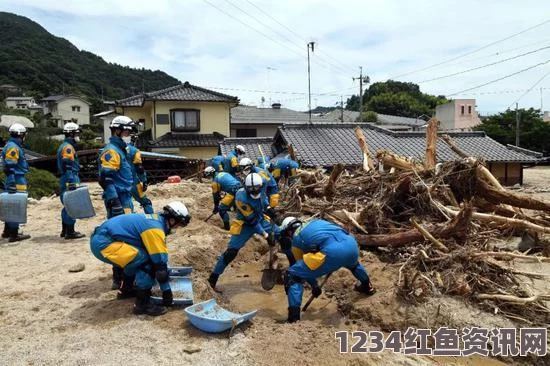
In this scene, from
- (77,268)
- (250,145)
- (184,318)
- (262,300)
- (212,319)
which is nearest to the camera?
(212,319)

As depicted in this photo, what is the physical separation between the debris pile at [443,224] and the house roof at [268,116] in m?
20.2

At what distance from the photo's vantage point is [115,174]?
600 cm

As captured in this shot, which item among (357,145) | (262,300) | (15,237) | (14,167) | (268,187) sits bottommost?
(262,300)

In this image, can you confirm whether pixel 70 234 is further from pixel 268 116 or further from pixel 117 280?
pixel 268 116

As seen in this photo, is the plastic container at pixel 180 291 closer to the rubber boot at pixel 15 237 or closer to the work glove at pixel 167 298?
the work glove at pixel 167 298

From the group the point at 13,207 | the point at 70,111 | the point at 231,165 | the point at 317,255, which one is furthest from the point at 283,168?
the point at 70,111

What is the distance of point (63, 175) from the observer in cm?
713

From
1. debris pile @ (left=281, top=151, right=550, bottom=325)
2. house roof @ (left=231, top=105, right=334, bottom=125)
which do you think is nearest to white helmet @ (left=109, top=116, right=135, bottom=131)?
debris pile @ (left=281, top=151, right=550, bottom=325)

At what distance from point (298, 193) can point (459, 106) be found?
3474 centimetres

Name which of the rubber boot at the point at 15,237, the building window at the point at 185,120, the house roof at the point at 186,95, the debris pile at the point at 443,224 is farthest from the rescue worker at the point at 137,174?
the building window at the point at 185,120

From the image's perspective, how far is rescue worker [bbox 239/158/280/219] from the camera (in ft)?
21.1

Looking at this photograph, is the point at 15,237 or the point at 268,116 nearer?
the point at 15,237

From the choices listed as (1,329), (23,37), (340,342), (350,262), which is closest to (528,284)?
(350,262)

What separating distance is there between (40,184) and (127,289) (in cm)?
1253
